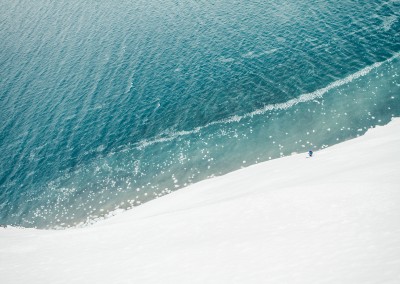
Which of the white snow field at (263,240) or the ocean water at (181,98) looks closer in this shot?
the white snow field at (263,240)

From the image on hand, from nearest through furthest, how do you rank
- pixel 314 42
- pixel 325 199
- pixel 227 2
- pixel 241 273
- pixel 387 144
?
pixel 241 273 < pixel 325 199 < pixel 387 144 < pixel 314 42 < pixel 227 2

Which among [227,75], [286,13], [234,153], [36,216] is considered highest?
[286,13]

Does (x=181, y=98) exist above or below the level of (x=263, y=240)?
below

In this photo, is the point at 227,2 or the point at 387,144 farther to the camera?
the point at 227,2

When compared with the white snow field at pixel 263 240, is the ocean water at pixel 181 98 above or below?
below

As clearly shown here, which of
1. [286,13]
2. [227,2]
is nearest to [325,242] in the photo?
[286,13]

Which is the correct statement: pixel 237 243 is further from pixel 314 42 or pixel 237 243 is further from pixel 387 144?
pixel 314 42
